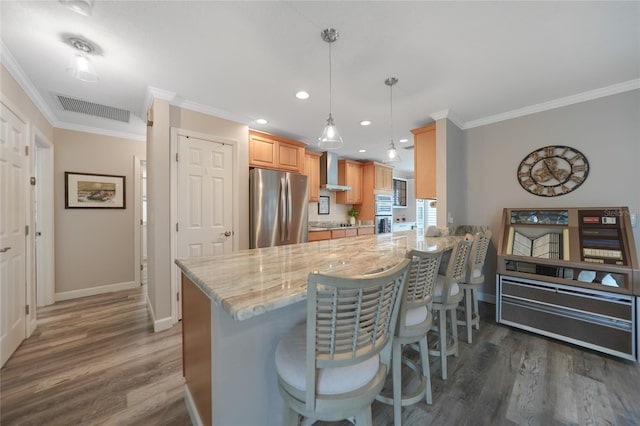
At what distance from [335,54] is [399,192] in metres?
5.76

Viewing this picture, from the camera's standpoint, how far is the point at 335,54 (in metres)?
1.91

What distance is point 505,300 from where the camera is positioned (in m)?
2.59

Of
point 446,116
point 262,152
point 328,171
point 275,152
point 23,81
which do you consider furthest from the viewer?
point 328,171

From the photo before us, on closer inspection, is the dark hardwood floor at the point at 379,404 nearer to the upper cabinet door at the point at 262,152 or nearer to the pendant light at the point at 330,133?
the pendant light at the point at 330,133

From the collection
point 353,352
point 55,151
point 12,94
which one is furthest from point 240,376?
point 55,151

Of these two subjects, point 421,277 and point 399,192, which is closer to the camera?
point 421,277

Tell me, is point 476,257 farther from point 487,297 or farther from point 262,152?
point 262,152

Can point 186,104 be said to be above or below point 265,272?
above

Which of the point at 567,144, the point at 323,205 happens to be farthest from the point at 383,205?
the point at 567,144

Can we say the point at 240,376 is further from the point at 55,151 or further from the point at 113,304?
the point at 55,151

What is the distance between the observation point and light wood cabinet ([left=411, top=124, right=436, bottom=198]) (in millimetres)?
3297

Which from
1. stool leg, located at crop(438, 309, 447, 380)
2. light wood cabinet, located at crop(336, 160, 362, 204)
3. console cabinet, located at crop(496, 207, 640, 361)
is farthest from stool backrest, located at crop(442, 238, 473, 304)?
light wood cabinet, located at crop(336, 160, 362, 204)

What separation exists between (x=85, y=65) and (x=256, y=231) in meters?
2.17

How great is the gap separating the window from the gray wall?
3502 millimetres
